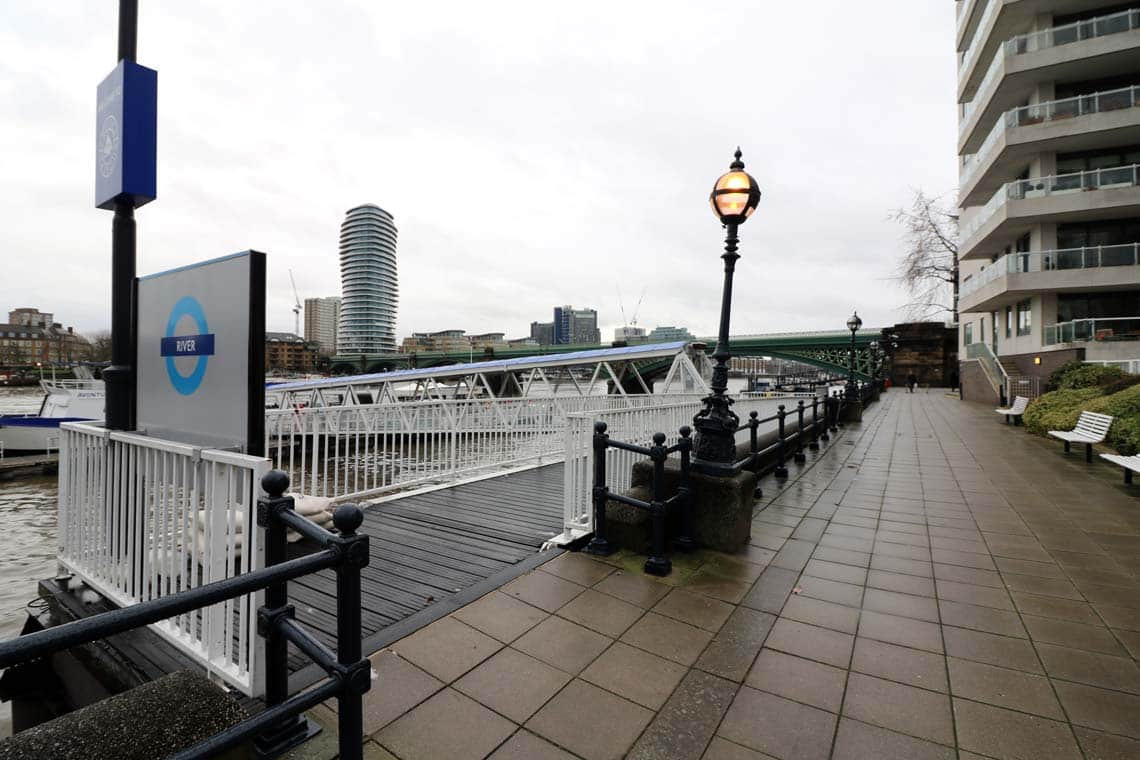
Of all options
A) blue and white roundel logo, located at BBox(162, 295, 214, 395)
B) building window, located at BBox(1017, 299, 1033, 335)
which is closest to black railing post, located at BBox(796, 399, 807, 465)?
blue and white roundel logo, located at BBox(162, 295, 214, 395)

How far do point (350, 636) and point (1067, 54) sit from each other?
34403 mm

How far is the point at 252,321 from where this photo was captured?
9.34 ft

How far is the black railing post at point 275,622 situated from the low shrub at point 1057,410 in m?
16.3

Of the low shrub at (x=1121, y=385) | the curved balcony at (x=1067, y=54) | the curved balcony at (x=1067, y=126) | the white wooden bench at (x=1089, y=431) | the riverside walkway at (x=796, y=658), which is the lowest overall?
the riverside walkway at (x=796, y=658)

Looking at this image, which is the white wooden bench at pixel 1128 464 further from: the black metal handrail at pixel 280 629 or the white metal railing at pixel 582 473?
the black metal handrail at pixel 280 629

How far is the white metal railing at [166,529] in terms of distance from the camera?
8.89ft

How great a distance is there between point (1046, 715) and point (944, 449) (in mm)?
11040

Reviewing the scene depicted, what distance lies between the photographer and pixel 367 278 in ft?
440

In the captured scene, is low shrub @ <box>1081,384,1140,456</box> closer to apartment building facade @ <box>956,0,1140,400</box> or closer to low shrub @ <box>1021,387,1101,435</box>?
low shrub @ <box>1021,387,1101,435</box>

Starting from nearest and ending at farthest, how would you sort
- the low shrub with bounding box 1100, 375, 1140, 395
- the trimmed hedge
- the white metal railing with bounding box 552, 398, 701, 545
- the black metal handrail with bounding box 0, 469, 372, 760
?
1. the black metal handrail with bounding box 0, 469, 372, 760
2. the white metal railing with bounding box 552, 398, 701, 545
3. the trimmed hedge
4. the low shrub with bounding box 1100, 375, 1140, 395

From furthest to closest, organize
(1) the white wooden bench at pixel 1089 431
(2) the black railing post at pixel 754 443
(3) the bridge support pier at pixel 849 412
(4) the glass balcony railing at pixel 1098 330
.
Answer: (4) the glass balcony railing at pixel 1098 330, (3) the bridge support pier at pixel 849 412, (1) the white wooden bench at pixel 1089 431, (2) the black railing post at pixel 754 443

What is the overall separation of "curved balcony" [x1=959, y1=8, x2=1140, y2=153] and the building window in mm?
10478

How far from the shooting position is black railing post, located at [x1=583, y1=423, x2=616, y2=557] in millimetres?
4650

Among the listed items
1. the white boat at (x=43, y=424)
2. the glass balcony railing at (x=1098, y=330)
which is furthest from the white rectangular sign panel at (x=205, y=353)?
the glass balcony railing at (x=1098, y=330)
